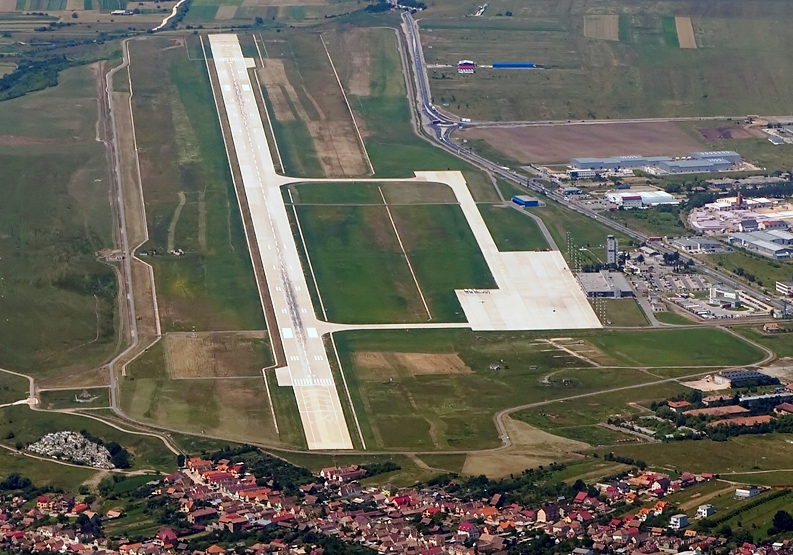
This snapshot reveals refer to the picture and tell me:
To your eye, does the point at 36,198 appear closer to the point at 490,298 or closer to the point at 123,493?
the point at 490,298

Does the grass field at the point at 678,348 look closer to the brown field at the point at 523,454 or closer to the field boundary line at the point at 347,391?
the brown field at the point at 523,454

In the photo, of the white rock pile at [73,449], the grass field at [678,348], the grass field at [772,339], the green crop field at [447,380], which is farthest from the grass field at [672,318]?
the white rock pile at [73,449]

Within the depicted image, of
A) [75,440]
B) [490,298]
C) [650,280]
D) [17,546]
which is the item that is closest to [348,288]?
[490,298]

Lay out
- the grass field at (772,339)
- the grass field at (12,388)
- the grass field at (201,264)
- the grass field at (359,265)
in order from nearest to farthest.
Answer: the grass field at (12,388), the grass field at (772,339), the grass field at (201,264), the grass field at (359,265)

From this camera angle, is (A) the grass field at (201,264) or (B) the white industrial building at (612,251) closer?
(A) the grass field at (201,264)

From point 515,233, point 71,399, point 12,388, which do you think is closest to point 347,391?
point 71,399

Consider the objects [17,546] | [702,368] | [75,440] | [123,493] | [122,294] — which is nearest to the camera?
[17,546]

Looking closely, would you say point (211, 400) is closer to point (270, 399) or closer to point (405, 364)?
point (270, 399)
